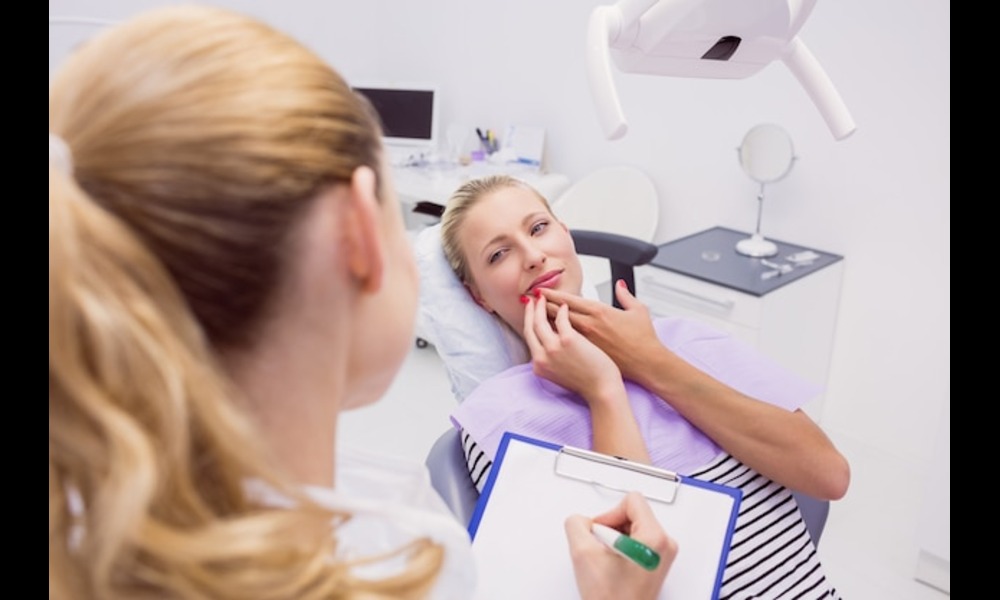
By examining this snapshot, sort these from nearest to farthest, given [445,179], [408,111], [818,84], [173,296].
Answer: [173,296] → [818,84] → [445,179] → [408,111]

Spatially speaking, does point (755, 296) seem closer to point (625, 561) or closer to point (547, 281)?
point (547, 281)

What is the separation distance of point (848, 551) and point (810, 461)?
1043 mm

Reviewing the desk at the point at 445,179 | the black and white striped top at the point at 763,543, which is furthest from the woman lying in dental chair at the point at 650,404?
the desk at the point at 445,179

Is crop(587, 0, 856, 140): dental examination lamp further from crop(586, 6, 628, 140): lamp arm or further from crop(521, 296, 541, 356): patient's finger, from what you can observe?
crop(521, 296, 541, 356): patient's finger

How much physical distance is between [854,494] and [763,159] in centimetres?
100


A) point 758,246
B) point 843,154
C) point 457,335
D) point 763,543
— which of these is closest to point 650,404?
point 763,543

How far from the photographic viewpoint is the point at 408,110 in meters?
3.26

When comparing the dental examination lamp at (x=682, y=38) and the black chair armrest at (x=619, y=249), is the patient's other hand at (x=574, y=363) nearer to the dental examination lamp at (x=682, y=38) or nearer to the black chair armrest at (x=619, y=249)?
→ the dental examination lamp at (x=682, y=38)

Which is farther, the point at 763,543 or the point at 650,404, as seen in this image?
the point at 650,404

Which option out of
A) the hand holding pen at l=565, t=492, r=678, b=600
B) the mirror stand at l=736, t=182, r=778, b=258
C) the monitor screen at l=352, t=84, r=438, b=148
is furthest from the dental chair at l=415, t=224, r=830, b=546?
the monitor screen at l=352, t=84, r=438, b=148

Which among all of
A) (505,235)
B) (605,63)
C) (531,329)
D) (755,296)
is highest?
(605,63)

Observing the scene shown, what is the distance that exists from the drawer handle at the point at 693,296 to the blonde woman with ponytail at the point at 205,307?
5.57 feet

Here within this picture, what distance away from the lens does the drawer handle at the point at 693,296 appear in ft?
6.88
